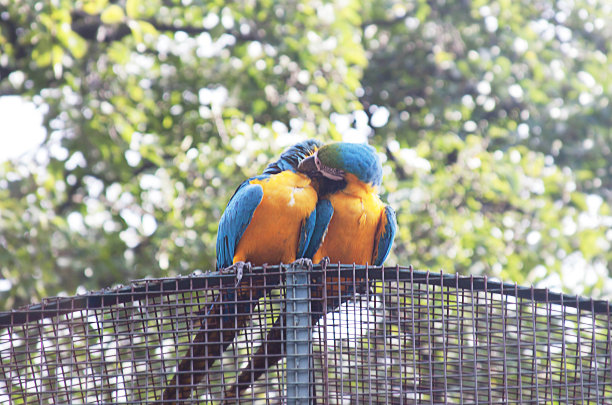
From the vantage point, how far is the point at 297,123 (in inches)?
177

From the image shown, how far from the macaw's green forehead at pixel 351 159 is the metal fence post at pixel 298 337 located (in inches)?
35.5

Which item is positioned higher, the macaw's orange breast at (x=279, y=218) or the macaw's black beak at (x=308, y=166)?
the macaw's black beak at (x=308, y=166)

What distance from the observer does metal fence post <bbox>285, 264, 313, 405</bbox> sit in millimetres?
1641

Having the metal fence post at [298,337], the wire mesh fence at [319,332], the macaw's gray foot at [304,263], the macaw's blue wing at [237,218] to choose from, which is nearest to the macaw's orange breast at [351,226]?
the macaw's blue wing at [237,218]

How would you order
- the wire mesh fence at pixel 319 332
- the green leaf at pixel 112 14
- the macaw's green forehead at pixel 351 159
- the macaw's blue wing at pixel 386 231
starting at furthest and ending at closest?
the green leaf at pixel 112 14, the macaw's blue wing at pixel 386 231, the macaw's green forehead at pixel 351 159, the wire mesh fence at pixel 319 332

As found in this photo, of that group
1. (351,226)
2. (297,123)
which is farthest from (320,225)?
(297,123)

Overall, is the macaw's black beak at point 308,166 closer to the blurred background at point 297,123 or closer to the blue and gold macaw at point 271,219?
the blue and gold macaw at point 271,219

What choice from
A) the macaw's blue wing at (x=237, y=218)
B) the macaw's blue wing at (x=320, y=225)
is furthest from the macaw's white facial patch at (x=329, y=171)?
the macaw's blue wing at (x=237, y=218)

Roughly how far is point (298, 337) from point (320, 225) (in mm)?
998

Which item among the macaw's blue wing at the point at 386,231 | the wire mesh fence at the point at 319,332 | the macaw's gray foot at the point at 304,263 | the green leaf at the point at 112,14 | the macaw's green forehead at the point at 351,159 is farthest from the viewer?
the green leaf at the point at 112,14

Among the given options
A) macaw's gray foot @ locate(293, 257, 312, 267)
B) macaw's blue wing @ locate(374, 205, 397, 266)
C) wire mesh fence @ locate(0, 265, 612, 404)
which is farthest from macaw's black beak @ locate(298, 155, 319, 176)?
wire mesh fence @ locate(0, 265, 612, 404)

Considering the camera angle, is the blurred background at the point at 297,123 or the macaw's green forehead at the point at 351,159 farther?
the blurred background at the point at 297,123

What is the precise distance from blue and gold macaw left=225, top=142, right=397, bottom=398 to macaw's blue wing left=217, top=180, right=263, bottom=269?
23 cm

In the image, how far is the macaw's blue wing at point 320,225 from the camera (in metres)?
2.63
